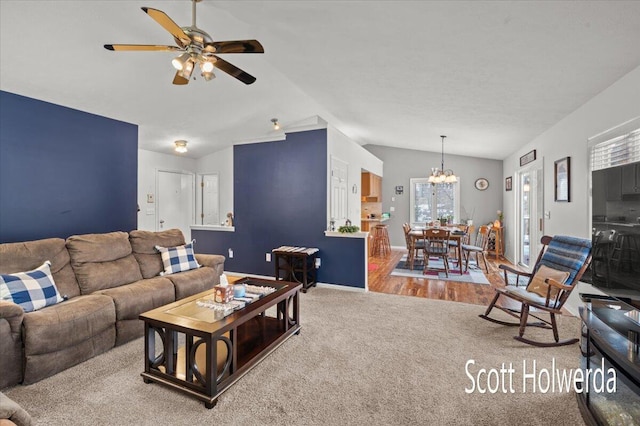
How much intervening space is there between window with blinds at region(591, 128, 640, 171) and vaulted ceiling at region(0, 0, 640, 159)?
0.53 m

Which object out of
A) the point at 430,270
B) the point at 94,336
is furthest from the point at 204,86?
the point at 430,270

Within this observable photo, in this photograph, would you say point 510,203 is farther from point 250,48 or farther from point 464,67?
point 250,48

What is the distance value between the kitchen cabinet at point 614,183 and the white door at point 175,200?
6592mm

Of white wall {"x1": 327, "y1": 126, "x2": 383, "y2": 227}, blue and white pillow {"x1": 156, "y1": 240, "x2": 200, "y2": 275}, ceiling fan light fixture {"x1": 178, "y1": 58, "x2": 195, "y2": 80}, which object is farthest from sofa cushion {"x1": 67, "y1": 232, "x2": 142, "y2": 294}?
white wall {"x1": 327, "y1": 126, "x2": 383, "y2": 227}

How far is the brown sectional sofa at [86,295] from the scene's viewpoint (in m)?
2.06

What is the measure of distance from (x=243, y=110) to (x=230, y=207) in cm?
274

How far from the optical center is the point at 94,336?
246cm

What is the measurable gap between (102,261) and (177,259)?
0.75 meters

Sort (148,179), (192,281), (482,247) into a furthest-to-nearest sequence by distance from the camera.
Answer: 1. (482,247)
2. (148,179)
3. (192,281)

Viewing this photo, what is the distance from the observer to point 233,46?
2127mm

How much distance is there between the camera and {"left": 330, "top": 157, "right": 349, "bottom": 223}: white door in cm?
498

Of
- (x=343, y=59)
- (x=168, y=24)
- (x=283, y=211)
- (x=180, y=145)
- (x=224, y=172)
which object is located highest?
(x=343, y=59)

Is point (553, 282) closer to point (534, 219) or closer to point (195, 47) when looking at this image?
point (534, 219)

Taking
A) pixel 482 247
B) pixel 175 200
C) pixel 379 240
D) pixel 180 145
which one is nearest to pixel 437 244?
pixel 482 247
